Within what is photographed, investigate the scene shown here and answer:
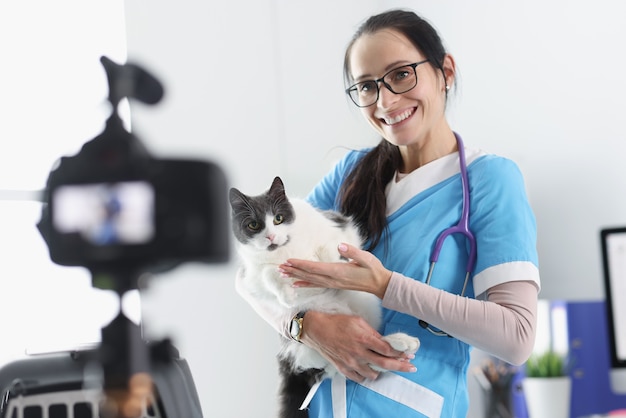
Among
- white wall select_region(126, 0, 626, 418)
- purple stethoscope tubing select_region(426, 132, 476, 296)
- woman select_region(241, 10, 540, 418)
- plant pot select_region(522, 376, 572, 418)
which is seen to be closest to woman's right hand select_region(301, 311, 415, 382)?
woman select_region(241, 10, 540, 418)

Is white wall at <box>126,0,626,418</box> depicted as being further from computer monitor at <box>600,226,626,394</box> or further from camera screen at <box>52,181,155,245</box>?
camera screen at <box>52,181,155,245</box>

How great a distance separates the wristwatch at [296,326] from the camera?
1115 millimetres

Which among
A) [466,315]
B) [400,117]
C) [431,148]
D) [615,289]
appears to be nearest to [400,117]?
[400,117]

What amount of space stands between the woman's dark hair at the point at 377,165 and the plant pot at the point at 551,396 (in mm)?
1387

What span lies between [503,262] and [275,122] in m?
1.57

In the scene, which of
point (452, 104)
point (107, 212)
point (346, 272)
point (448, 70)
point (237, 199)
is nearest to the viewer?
point (107, 212)

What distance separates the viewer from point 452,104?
274cm

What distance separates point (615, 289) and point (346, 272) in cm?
163

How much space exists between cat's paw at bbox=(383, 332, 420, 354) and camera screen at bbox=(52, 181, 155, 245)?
83 centimetres

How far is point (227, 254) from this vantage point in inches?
10.3

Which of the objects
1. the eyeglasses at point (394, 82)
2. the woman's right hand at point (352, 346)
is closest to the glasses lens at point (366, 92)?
the eyeglasses at point (394, 82)

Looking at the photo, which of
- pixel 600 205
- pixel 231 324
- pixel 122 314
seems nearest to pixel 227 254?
pixel 122 314

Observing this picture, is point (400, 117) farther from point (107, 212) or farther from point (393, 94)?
point (107, 212)

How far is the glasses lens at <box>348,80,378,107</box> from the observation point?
3.77ft
